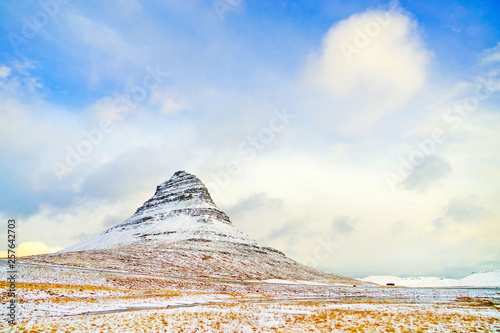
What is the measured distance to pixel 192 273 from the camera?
97.1 m

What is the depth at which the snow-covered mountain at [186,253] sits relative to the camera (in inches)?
3600

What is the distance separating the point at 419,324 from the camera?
18188 millimetres

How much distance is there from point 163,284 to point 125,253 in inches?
2301

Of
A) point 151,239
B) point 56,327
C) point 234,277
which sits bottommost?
point 234,277

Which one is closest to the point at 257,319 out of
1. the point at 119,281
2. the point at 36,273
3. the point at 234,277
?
the point at 119,281

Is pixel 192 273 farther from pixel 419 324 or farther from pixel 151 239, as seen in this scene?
pixel 419 324

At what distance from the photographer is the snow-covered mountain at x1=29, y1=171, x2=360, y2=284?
9144 centimetres

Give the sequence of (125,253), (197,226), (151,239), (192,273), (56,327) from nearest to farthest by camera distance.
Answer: (56,327), (192,273), (125,253), (151,239), (197,226)

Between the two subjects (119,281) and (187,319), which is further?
(119,281)

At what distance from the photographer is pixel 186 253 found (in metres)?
120

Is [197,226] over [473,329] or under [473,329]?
over

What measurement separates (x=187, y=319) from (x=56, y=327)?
7.45 m

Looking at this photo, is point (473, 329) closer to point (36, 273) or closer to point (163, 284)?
point (163, 284)

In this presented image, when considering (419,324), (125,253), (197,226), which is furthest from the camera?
(197,226)
